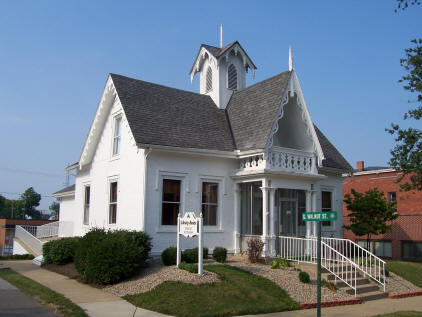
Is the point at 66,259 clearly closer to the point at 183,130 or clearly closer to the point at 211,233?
the point at 211,233

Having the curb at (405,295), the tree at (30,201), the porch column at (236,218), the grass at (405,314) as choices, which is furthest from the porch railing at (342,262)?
the tree at (30,201)

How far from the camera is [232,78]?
72.6 feet

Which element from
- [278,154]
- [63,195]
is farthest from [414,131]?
[63,195]

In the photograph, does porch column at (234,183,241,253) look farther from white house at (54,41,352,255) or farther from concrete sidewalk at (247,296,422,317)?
concrete sidewalk at (247,296,422,317)

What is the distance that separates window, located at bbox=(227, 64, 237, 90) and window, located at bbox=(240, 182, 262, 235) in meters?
6.46

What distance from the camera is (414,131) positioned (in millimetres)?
15188

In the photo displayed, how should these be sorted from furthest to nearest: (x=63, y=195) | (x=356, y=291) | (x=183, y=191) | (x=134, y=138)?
(x=63, y=195) → (x=183, y=191) → (x=134, y=138) → (x=356, y=291)

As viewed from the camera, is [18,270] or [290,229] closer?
[18,270]

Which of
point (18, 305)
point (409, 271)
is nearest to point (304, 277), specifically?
point (409, 271)

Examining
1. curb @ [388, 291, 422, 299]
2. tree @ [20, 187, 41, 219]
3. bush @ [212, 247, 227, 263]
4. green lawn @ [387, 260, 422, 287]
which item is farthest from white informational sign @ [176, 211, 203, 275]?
tree @ [20, 187, 41, 219]

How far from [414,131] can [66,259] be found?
1418 centimetres

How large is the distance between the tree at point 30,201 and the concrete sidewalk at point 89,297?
80525 millimetres

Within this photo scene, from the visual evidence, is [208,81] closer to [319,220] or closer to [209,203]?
[209,203]

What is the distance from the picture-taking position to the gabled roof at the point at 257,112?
1662 cm
